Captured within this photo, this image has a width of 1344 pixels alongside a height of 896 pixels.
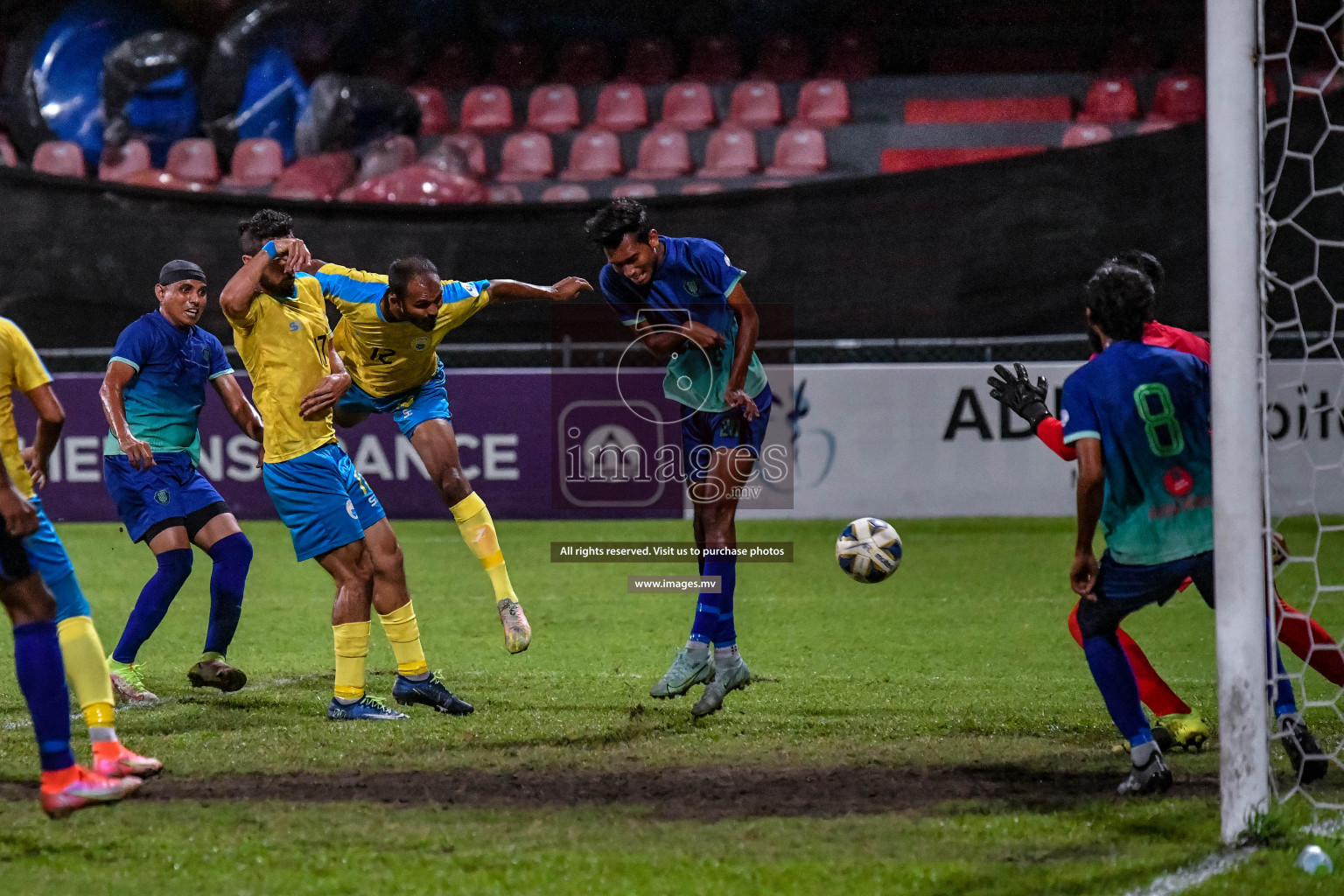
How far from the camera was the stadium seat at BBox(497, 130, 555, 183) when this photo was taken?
1566 centimetres

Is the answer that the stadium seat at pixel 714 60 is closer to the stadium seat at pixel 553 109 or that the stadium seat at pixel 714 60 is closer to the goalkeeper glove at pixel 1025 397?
the stadium seat at pixel 553 109

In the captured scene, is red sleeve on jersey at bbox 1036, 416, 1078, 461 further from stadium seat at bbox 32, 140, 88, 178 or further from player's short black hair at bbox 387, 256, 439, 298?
stadium seat at bbox 32, 140, 88, 178

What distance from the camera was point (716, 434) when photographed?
19.1 feet

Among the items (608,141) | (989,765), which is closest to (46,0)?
(608,141)

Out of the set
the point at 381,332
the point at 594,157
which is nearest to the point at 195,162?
the point at 594,157

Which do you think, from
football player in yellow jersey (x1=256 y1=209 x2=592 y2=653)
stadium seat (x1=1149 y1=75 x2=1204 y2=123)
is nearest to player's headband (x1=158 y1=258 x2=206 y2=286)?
football player in yellow jersey (x1=256 y1=209 x2=592 y2=653)

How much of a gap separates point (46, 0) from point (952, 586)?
1482 cm

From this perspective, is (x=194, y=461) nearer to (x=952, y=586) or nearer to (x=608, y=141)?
(x=952, y=586)

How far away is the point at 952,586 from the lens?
8.95 meters

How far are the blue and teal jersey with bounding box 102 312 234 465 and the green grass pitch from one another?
3.95 ft

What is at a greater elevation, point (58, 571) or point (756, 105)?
point (756, 105)

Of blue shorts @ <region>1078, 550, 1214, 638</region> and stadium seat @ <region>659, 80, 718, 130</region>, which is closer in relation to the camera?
blue shorts @ <region>1078, 550, 1214, 638</region>

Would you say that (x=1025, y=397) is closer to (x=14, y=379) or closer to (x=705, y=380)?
(x=705, y=380)

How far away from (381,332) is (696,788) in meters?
2.68
